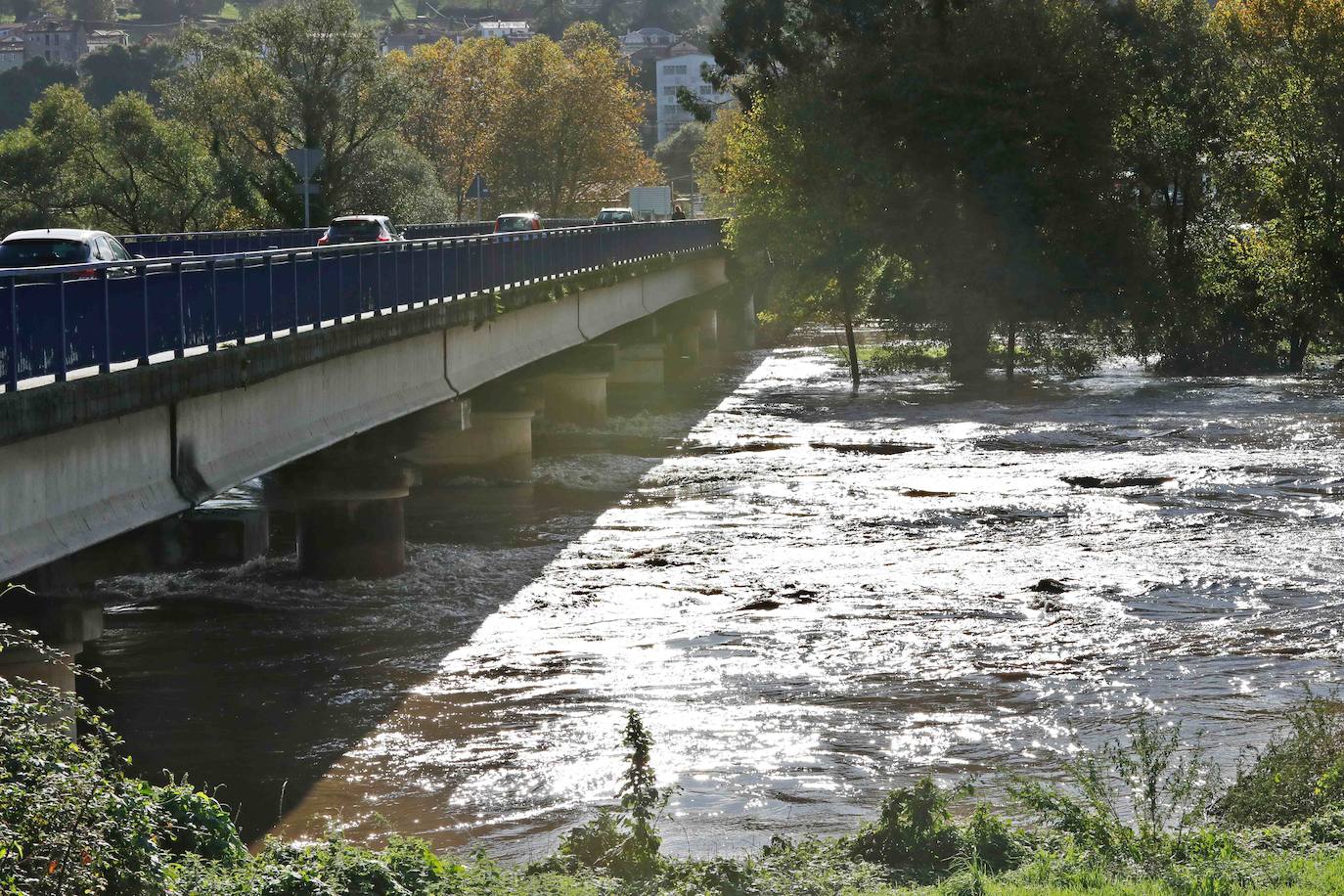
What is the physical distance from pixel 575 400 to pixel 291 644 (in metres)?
25.4

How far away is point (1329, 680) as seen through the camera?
1861 cm

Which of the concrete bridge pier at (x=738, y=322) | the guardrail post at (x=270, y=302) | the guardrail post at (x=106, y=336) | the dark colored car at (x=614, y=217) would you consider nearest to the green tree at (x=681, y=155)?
the concrete bridge pier at (x=738, y=322)

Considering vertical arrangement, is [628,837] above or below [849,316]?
below

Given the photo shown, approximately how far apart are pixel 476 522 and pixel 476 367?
301 cm

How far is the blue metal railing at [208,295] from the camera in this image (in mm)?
14719

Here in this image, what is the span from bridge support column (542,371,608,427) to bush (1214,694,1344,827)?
33754 mm

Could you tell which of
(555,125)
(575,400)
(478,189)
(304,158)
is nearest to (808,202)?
(478,189)

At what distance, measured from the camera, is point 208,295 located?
18.5 m

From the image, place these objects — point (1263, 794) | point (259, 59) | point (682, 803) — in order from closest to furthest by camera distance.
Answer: point (1263, 794), point (682, 803), point (259, 59)

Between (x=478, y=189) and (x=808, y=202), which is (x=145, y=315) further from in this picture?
(x=808, y=202)

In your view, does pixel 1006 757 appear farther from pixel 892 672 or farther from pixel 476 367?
pixel 476 367

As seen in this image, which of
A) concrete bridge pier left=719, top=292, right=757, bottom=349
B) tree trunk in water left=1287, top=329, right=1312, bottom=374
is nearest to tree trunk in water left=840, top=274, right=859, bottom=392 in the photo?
tree trunk in water left=1287, top=329, right=1312, bottom=374

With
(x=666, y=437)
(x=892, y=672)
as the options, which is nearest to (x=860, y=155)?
(x=666, y=437)

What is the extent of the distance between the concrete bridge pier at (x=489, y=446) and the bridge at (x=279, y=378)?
46mm
